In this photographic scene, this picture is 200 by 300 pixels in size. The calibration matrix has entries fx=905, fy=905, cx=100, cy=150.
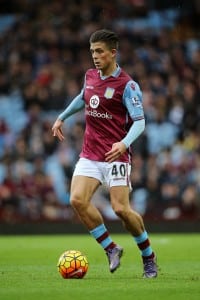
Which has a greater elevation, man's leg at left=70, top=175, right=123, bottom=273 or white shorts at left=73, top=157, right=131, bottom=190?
white shorts at left=73, top=157, right=131, bottom=190

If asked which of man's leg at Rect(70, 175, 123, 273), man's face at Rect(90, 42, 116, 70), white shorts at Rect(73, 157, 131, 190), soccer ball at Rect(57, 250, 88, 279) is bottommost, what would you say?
soccer ball at Rect(57, 250, 88, 279)

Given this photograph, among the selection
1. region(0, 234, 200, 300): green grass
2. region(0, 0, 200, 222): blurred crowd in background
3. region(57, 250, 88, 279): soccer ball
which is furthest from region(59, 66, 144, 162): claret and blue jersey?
region(0, 0, 200, 222): blurred crowd in background

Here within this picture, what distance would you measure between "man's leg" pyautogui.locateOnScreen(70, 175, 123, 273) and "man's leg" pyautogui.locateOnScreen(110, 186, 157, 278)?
0.73 ft

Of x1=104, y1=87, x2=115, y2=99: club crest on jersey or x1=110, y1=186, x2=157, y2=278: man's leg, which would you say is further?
x1=104, y1=87, x2=115, y2=99: club crest on jersey

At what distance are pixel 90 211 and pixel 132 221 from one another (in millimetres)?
427

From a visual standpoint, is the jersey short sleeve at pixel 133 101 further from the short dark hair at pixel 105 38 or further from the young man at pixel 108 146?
the short dark hair at pixel 105 38

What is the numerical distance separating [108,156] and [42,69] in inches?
507

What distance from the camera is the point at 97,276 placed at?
347 inches

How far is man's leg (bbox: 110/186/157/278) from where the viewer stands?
854 centimetres

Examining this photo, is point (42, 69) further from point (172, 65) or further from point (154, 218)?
point (154, 218)

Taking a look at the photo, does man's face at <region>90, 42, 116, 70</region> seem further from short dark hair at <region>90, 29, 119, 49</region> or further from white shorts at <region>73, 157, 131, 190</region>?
white shorts at <region>73, 157, 131, 190</region>

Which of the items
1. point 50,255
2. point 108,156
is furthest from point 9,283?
point 50,255

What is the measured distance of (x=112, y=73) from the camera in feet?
29.3

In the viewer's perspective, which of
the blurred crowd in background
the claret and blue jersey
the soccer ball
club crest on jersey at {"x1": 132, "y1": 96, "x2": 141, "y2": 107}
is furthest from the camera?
the blurred crowd in background
